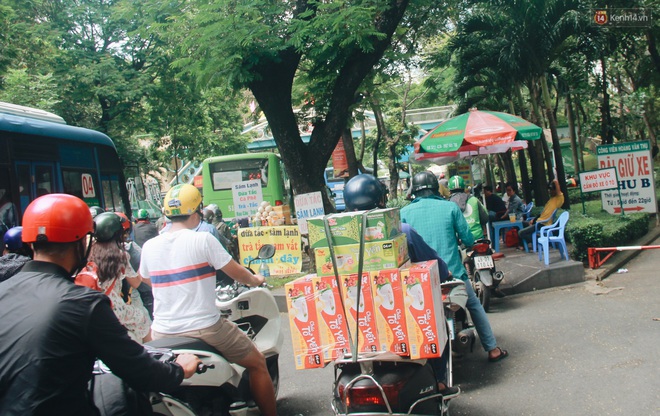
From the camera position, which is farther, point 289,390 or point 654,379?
point 289,390

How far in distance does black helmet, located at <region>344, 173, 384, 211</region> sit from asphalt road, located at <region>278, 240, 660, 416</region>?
5.45 ft

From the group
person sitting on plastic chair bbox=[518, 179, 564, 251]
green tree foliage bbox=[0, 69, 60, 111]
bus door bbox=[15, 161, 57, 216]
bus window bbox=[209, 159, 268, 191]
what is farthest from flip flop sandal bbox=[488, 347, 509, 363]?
green tree foliage bbox=[0, 69, 60, 111]

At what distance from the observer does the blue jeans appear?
197 inches

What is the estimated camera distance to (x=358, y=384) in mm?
3350

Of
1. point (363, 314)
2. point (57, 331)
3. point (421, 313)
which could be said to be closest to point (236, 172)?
point (363, 314)

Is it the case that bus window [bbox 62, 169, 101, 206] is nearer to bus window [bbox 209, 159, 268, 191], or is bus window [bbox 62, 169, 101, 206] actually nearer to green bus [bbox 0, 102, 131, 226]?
green bus [bbox 0, 102, 131, 226]

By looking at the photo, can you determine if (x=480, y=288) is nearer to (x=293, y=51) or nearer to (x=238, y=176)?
(x=293, y=51)

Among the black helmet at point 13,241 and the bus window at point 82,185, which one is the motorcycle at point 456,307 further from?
the bus window at point 82,185

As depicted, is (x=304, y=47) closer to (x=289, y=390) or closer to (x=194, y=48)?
(x=194, y=48)

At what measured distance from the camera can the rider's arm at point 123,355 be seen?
2.07 m

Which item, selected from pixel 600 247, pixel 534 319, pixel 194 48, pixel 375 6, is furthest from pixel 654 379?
pixel 194 48

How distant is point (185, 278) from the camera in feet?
11.7

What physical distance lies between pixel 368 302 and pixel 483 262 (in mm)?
3555

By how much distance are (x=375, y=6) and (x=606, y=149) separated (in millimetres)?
6206
